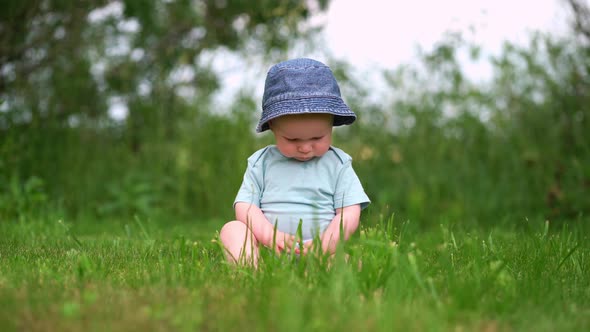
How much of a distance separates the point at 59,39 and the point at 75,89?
1.73 ft

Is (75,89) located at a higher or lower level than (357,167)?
higher

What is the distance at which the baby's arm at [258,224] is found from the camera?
2.68 meters

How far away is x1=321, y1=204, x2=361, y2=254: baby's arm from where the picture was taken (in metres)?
2.66

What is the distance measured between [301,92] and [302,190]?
474 mm

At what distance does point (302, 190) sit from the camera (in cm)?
284

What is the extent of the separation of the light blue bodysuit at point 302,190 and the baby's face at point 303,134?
10 centimetres

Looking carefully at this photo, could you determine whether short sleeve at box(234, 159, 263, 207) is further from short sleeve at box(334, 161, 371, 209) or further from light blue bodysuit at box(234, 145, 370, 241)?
short sleeve at box(334, 161, 371, 209)

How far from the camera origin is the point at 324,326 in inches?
58.6

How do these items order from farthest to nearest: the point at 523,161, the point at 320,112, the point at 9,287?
the point at 523,161 → the point at 320,112 → the point at 9,287

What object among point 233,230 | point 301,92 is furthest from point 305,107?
point 233,230

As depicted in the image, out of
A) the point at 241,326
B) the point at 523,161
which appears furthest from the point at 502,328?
the point at 523,161

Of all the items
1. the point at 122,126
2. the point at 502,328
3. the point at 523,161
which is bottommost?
the point at 502,328

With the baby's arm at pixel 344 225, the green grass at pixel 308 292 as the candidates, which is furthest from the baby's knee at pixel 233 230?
the baby's arm at pixel 344 225

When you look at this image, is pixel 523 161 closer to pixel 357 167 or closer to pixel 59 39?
pixel 357 167
